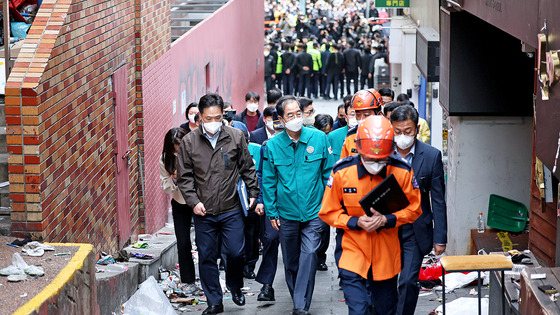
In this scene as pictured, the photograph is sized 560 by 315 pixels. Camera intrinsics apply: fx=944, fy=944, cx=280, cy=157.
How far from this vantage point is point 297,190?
27.7ft

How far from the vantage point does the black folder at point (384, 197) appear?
6516 millimetres

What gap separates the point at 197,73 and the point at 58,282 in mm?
11178

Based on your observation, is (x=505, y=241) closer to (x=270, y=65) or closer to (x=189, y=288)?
(x=189, y=288)

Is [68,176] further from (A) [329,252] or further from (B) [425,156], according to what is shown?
(A) [329,252]

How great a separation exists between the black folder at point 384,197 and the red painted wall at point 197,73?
5440 millimetres

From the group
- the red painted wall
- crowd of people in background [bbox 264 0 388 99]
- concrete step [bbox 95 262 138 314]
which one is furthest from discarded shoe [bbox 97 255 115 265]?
crowd of people in background [bbox 264 0 388 99]

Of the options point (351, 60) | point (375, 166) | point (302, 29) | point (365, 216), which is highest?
point (302, 29)

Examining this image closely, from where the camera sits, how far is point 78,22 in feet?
28.4

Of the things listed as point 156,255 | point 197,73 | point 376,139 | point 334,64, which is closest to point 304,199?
point 376,139

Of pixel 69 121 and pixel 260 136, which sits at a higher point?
pixel 69 121

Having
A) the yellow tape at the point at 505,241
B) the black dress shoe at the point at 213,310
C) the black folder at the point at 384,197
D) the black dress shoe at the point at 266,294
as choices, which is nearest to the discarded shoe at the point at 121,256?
the black dress shoe at the point at 213,310

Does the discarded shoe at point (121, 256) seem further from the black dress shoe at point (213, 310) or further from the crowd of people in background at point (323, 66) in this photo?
the crowd of people in background at point (323, 66)

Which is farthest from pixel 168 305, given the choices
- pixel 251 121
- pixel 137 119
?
pixel 251 121

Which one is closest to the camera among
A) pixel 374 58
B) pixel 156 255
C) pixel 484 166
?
pixel 156 255
